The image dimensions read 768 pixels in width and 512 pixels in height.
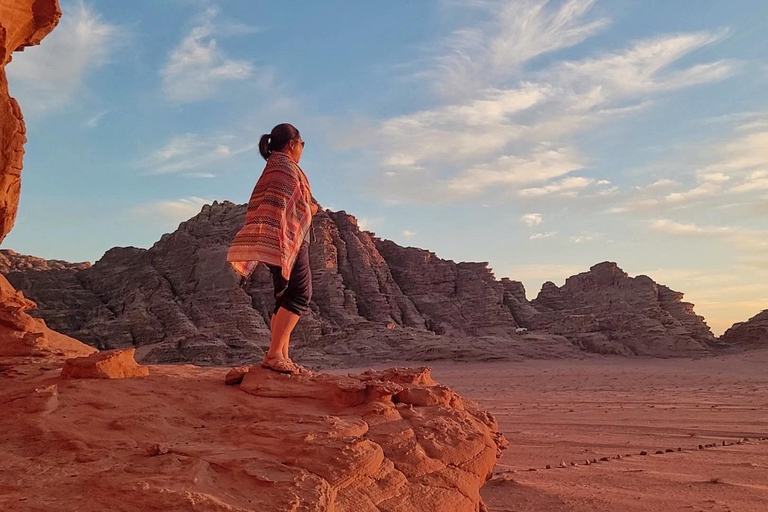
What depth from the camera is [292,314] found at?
4.08 m

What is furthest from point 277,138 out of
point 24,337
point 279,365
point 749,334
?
point 749,334

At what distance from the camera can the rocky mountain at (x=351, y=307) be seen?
28.4 meters

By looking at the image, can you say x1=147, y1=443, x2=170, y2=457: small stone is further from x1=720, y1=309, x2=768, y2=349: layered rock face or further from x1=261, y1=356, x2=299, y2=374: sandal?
x1=720, y1=309, x2=768, y2=349: layered rock face

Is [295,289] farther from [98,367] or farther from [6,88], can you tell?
[6,88]

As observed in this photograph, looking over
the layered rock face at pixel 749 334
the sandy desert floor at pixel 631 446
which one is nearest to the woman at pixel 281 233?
the sandy desert floor at pixel 631 446

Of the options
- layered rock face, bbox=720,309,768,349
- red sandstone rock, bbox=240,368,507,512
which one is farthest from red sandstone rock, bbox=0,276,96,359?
layered rock face, bbox=720,309,768,349

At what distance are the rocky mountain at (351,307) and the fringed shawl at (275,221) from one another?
22.2 metres

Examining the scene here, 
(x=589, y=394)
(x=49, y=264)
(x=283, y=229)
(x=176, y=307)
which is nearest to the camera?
(x=283, y=229)

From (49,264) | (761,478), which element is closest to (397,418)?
(761,478)

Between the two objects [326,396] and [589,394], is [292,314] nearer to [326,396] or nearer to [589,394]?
[326,396]

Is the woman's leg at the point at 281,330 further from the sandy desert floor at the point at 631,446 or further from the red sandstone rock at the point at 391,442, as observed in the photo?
the sandy desert floor at the point at 631,446

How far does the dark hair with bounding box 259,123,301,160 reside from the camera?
4199 mm

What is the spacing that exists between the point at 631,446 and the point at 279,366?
4.01m

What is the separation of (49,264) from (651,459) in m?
55.4
